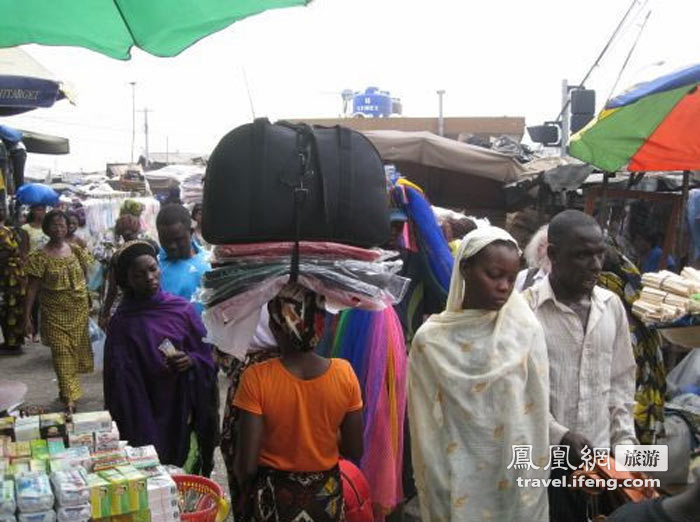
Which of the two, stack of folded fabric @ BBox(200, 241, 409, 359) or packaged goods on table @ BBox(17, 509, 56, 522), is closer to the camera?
packaged goods on table @ BBox(17, 509, 56, 522)

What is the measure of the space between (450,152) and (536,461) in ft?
20.8

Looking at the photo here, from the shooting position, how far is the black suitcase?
2393 millimetres

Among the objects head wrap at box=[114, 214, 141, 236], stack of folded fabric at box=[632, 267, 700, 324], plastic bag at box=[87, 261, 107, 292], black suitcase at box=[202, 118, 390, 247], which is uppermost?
black suitcase at box=[202, 118, 390, 247]

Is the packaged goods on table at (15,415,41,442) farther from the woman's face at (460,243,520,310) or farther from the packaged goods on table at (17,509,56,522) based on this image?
the woman's face at (460,243,520,310)

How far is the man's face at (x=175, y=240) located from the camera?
4.95 meters

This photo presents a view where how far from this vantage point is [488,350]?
2697 millimetres

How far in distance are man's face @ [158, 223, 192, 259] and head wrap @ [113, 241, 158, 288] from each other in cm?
95

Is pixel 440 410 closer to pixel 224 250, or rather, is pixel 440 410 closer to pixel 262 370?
pixel 262 370

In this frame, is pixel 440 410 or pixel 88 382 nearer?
pixel 440 410

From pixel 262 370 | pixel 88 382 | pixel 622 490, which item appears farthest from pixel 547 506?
pixel 88 382

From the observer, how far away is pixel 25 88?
16.7 ft

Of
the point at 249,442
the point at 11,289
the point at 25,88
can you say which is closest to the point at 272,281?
the point at 249,442

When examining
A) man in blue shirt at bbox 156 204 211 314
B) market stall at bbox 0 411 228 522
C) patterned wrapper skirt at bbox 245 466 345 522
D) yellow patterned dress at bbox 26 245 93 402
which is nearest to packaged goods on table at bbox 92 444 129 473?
market stall at bbox 0 411 228 522

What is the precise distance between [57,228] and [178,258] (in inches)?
105
